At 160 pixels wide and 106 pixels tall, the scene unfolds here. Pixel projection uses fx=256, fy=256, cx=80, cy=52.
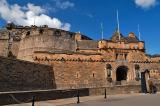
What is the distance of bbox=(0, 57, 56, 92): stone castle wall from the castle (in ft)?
6.53

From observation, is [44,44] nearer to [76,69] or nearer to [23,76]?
[76,69]

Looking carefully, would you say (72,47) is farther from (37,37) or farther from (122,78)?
(122,78)

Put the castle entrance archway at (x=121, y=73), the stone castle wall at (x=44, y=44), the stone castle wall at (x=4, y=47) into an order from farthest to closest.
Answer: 1. the stone castle wall at (x=4, y=47)
2. the stone castle wall at (x=44, y=44)
3. the castle entrance archway at (x=121, y=73)

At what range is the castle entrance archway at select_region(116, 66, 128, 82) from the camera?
4099cm

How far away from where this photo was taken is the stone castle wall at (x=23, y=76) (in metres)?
24.6

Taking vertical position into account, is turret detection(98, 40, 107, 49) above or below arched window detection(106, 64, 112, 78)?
above

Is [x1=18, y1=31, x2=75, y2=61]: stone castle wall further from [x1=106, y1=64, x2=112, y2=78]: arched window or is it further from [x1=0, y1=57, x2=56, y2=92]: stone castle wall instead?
[x1=0, y1=57, x2=56, y2=92]: stone castle wall

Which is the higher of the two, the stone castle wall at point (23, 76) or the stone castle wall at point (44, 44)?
the stone castle wall at point (44, 44)

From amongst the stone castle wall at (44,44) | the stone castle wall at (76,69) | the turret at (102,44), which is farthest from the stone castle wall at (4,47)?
the turret at (102,44)

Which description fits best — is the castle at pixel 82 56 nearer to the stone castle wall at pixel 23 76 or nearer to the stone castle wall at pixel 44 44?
the stone castle wall at pixel 44 44

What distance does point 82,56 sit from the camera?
3803 cm

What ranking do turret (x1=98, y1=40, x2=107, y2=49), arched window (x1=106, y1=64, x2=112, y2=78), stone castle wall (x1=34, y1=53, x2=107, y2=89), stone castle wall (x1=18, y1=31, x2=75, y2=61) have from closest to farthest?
stone castle wall (x1=34, y1=53, x2=107, y2=89) → arched window (x1=106, y1=64, x2=112, y2=78) → turret (x1=98, y1=40, x2=107, y2=49) → stone castle wall (x1=18, y1=31, x2=75, y2=61)

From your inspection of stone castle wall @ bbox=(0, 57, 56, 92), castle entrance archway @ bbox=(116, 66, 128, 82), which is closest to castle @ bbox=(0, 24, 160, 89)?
castle entrance archway @ bbox=(116, 66, 128, 82)

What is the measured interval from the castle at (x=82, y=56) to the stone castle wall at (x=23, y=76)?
1.99 metres
